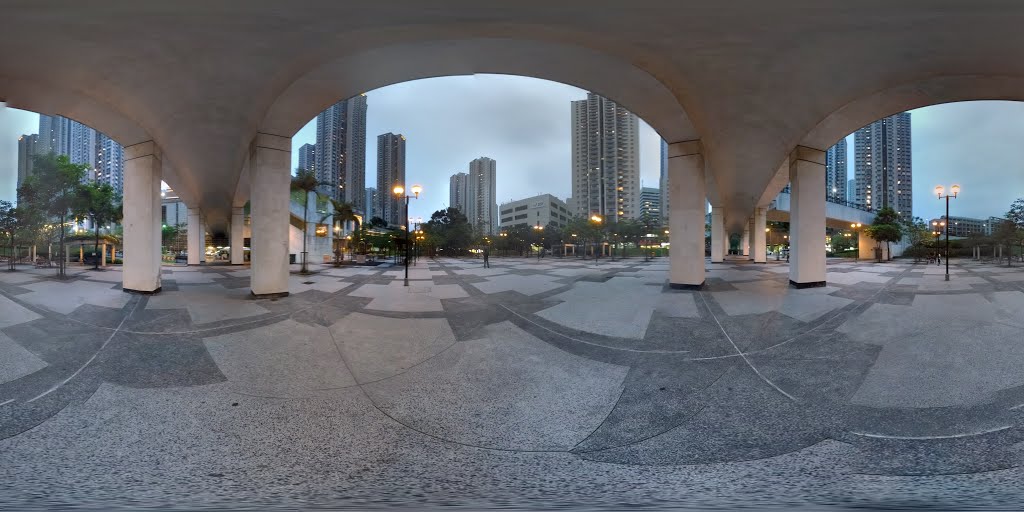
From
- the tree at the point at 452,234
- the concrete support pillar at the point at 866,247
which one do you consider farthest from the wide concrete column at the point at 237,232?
the concrete support pillar at the point at 866,247

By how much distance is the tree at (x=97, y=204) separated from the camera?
30.8 feet

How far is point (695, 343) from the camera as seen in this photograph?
532cm

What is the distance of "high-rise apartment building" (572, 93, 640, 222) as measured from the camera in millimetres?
105812

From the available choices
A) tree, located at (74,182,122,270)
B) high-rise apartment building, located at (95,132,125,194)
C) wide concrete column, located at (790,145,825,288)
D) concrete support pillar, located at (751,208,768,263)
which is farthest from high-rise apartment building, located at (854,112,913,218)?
tree, located at (74,182,122,270)

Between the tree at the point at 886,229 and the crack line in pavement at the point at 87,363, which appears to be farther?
the tree at the point at 886,229

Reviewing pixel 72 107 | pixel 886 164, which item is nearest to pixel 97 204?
pixel 72 107

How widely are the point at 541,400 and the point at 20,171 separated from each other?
11532 millimetres

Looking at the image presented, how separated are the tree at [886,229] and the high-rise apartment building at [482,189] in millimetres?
108529

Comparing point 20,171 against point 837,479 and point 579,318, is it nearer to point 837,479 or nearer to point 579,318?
point 579,318

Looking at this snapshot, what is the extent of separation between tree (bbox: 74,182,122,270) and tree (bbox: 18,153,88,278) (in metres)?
0.42

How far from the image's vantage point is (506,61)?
300 inches

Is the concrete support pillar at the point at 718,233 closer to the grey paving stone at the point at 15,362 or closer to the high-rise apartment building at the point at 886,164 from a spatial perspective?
the high-rise apartment building at the point at 886,164

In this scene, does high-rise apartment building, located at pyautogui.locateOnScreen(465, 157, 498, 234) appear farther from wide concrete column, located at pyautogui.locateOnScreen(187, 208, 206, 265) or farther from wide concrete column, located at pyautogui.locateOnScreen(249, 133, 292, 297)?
wide concrete column, located at pyautogui.locateOnScreen(249, 133, 292, 297)

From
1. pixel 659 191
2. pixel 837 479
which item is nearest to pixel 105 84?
pixel 837 479
